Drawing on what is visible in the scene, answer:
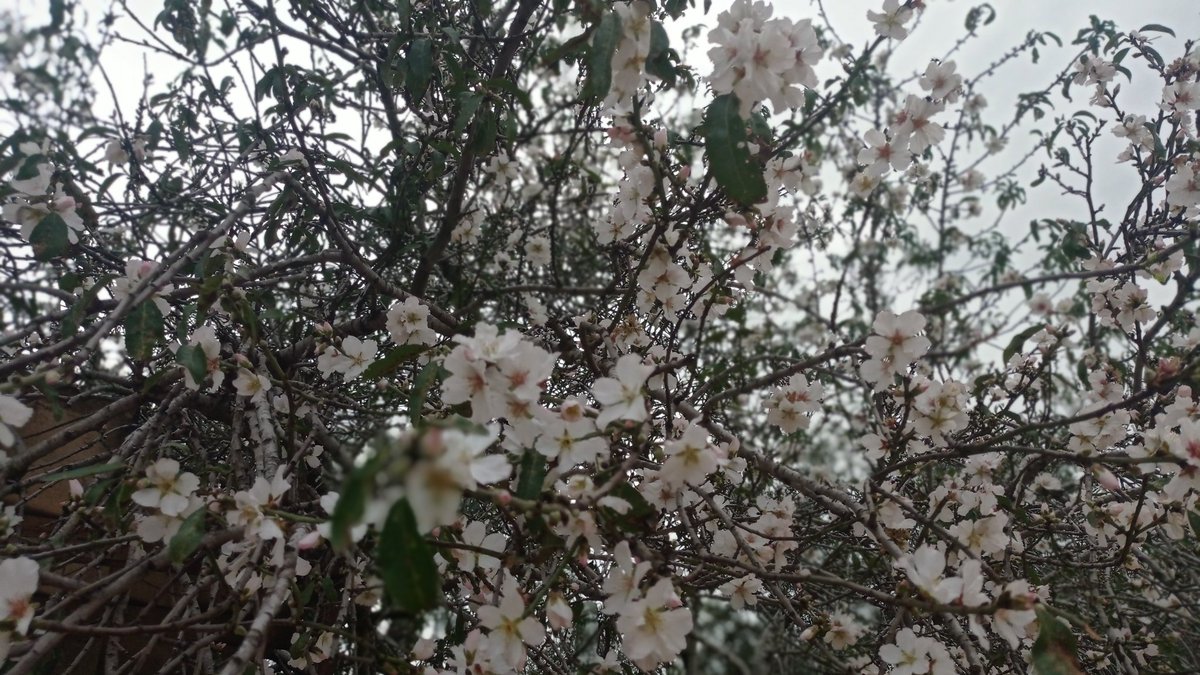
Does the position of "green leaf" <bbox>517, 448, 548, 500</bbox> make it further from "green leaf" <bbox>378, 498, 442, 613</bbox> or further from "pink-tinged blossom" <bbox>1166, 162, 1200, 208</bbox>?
"pink-tinged blossom" <bbox>1166, 162, 1200, 208</bbox>

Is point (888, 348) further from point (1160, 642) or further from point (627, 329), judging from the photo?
point (1160, 642)

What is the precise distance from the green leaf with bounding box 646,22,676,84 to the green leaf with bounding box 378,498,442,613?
0.90 m

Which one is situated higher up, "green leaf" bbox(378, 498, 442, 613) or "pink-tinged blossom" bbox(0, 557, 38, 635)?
"pink-tinged blossom" bbox(0, 557, 38, 635)

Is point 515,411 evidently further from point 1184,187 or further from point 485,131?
point 1184,187

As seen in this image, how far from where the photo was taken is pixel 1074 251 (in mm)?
2695

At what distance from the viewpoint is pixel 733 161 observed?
3.94 ft

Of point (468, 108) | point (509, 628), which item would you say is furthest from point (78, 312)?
point (509, 628)

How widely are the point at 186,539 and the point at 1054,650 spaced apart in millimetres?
1317

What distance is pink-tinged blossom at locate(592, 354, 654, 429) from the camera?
110 centimetres

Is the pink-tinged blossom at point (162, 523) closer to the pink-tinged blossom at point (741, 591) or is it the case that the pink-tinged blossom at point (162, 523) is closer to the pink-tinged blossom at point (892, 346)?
the pink-tinged blossom at point (741, 591)

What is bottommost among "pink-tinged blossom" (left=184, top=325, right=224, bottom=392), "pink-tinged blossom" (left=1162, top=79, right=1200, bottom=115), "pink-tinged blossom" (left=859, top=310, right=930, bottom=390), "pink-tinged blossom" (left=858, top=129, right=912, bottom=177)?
"pink-tinged blossom" (left=184, top=325, right=224, bottom=392)

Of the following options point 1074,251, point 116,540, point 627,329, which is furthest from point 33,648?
point 1074,251

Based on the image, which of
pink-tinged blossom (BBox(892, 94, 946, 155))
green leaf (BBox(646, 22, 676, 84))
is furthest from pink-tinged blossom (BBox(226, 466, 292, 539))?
pink-tinged blossom (BBox(892, 94, 946, 155))

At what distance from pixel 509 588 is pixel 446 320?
67 cm
